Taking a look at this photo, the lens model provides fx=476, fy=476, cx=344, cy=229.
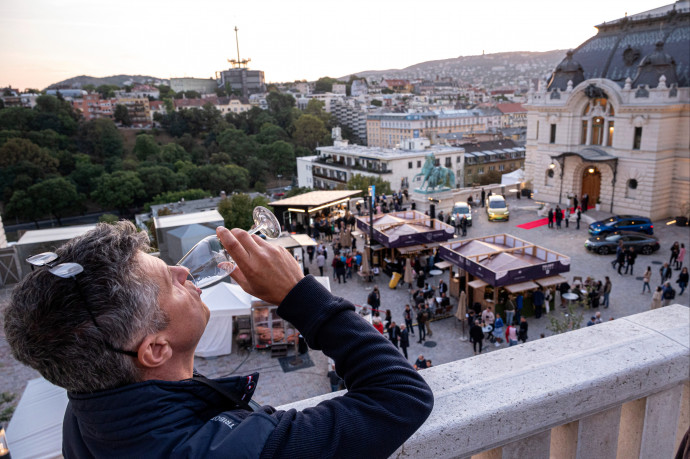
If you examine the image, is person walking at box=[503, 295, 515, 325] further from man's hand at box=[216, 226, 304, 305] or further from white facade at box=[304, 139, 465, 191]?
white facade at box=[304, 139, 465, 191]

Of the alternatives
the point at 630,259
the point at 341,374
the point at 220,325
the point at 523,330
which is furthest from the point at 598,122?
the point at 341,374

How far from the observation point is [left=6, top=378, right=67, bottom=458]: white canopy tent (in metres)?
7.88

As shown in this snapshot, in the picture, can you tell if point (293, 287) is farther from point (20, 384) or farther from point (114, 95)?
point (114, 95)

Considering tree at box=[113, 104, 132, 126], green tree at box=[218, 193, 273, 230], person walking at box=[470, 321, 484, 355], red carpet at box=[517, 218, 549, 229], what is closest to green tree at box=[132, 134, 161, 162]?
tree at box=[113, 104, 132, 126]

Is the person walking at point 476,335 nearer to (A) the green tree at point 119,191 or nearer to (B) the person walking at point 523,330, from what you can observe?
(B) the person walking at point 523,330

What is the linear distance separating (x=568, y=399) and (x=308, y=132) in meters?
107

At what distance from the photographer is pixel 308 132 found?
10581 centimetres

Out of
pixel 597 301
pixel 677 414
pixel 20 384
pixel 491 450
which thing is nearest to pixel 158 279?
pixel 491 450

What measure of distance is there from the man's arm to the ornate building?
1343 inches

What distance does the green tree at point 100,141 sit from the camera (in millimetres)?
85688

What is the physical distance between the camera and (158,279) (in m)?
1.49

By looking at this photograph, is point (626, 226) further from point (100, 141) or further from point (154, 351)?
point (100, 141)

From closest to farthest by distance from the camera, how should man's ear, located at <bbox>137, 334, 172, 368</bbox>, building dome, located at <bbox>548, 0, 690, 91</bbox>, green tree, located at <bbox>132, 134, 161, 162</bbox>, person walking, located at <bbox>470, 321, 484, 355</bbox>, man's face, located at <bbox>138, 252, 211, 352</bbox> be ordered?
man's ear, located at <bbox>137, 334, 172, 368</bbox>, man's face, located at <bbox>138, 252, 211, 352</bbox>, person walking, located at <bbox>470, 321, 484, 355</bbox>, building dome, located at <bbox>548, 0, 690, 91</bbox>, green tree, located at <bbox>132, 134, 161, 162</bbox>

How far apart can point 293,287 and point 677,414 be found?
213 cm
